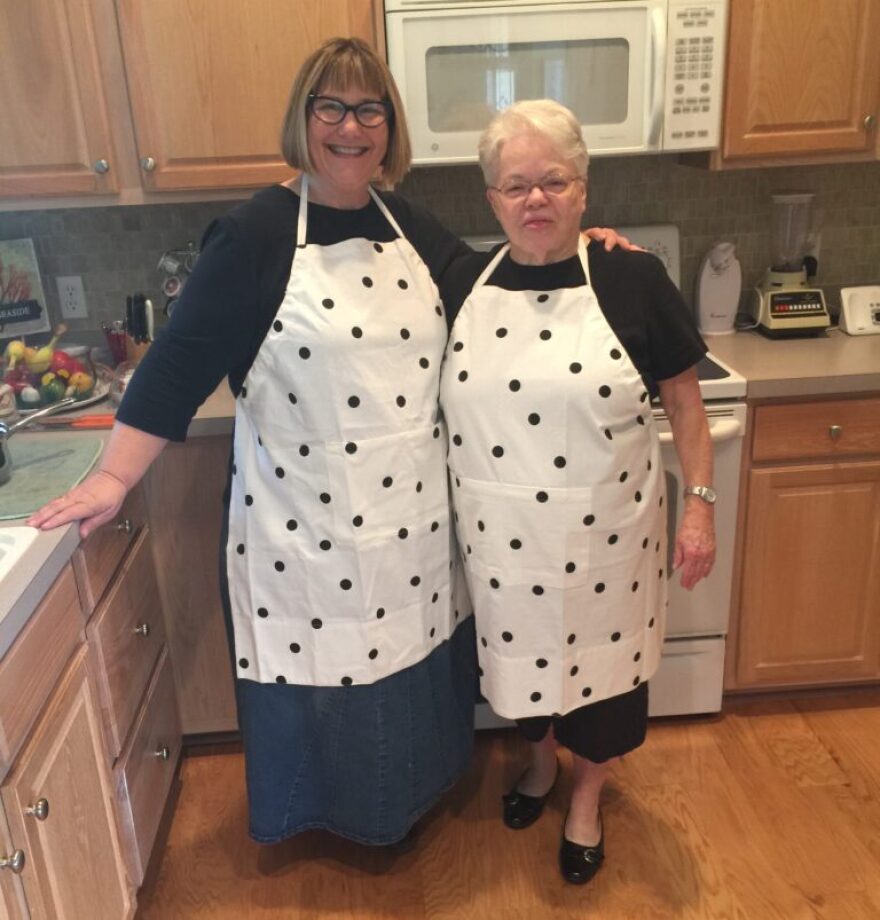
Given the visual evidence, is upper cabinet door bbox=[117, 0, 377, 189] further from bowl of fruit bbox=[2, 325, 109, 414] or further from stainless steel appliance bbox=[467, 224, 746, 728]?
stainless steel appliance bbox=[467, 224, 746, 728]

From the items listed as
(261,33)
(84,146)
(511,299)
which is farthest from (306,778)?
(261,33)

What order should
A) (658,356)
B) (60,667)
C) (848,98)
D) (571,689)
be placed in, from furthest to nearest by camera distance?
(848,98) < (571,689) < (658,356) < (60,667)

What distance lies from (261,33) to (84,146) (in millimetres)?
444

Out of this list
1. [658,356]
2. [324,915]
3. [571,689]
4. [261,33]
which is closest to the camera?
[658,356]

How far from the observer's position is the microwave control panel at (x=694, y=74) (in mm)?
2012

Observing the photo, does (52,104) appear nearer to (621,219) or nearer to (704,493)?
(621,219)

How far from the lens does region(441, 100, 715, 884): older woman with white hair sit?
1.52m

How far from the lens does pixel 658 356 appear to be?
1.57m

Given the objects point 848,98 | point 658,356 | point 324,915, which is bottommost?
point 324,915

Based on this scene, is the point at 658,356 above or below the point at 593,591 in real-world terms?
above

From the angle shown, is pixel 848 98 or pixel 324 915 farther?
pixel 848 98

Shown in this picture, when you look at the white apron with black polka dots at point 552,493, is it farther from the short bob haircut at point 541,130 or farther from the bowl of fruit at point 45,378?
the bowl of fruit at point 45,378

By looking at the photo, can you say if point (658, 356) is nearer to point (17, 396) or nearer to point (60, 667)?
point (60, 667)

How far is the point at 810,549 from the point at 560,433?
3.20 feet
